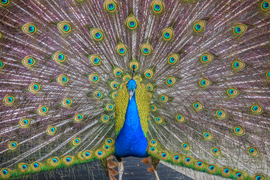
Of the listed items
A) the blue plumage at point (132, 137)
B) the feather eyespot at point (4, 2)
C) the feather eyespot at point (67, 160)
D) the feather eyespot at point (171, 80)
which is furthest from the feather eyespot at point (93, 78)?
the feather eyespot at point (4, 2)

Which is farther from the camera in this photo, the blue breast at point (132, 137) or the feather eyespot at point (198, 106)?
the feather eyespot at point (198, 106)

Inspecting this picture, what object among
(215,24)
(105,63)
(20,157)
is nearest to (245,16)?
(215,24)

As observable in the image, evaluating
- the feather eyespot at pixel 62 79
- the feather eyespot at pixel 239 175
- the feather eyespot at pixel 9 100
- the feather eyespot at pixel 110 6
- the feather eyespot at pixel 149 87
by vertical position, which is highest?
the feather eyespot at pixel 110 6

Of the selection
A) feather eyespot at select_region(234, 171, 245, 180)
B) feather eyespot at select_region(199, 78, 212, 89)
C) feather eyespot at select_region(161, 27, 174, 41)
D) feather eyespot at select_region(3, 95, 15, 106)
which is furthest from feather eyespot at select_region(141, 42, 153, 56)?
feather eyespot at select_region(234, 171, 245, 180)

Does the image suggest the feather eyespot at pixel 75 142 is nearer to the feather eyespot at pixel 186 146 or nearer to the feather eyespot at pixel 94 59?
the feather eyespot at pixel 94 59

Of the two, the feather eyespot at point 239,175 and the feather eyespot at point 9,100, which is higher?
the feather eyespot at point 9,100

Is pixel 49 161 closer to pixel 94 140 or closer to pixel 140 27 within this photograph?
pixel 94 140

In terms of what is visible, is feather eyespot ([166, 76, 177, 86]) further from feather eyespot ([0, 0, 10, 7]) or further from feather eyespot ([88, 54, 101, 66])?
feather eyespot ([0, 0, 10, 7])

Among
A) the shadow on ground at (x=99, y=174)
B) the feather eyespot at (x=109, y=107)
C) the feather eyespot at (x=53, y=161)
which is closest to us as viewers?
the feather eyespot at (x=53, y=161)

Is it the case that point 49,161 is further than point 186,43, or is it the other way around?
point 49,161
